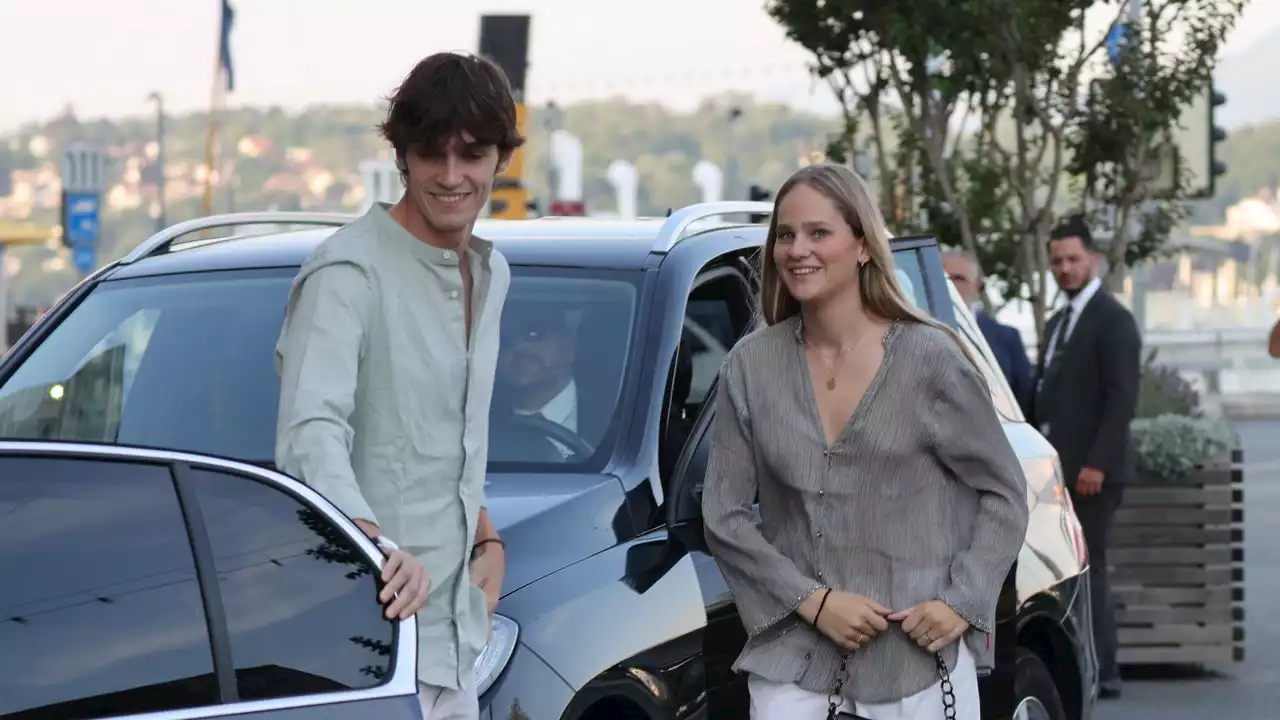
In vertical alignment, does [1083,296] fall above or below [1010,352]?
above

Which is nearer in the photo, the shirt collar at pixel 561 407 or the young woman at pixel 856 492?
the young woman at pixel 856 492

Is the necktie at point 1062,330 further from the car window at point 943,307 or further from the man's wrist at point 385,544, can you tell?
the man's wrist at point 385,544

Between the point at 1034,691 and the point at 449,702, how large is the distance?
278 cm

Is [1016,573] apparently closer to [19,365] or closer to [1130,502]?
[19,365]

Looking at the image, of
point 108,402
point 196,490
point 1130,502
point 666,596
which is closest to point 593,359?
point 666,596

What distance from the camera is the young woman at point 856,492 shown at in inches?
164

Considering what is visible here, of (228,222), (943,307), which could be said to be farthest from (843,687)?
(943,307)

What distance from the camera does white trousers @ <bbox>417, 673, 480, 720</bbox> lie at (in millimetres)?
3479

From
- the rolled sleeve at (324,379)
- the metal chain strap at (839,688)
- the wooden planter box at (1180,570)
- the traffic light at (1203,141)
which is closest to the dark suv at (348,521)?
the rolled sleeve at (324,379)

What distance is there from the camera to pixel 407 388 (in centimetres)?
350

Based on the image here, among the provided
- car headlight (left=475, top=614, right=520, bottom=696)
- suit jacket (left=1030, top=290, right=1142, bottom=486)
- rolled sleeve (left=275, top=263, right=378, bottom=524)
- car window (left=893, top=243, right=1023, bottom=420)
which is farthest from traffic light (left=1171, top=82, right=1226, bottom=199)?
rolled sleeve (left=275, top=263, right=378, bottom=524)

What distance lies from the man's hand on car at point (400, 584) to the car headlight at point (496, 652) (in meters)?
0.76

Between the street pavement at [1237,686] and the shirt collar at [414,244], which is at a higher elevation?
the shirt collar at [414,244]

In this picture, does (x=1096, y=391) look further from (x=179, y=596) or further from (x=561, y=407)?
(x=179, y=596)
